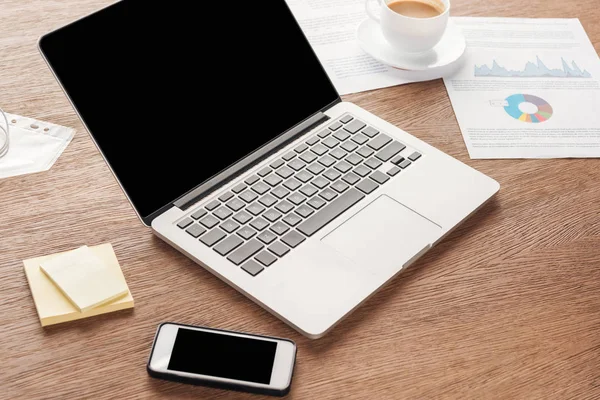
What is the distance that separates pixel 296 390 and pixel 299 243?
182 millimetres

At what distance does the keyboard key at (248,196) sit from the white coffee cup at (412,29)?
43 centimetres

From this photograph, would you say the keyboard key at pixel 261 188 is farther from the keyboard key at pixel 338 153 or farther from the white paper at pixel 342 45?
the white paper at pixel 342 45

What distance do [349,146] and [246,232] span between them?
21 cm

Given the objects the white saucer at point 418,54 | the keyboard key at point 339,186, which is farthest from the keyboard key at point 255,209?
the white saucer at point 418,54

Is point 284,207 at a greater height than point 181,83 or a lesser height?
lesser

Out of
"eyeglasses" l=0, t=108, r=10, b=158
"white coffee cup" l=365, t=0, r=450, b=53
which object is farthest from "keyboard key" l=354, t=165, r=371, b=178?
Answer: "eyeglasses" l=0, t=108, r=10, b=158

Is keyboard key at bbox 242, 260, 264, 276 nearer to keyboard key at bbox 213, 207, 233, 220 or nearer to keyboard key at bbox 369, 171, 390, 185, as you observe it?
keyboard key at bbox 213, 207, 233, 220

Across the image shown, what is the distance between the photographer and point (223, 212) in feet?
2.88

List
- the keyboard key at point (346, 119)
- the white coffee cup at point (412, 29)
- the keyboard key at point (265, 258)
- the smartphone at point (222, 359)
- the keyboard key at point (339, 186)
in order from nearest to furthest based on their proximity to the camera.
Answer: the smartphone at point (222, 359) < the keyboard key at point (265, 258) < the keyboard key at point (339, 186) < the keyboard key at point (346, 119) < the white coffee cup at point (412, 29)

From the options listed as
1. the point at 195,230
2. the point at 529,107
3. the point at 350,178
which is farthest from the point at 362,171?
the point at 529,107

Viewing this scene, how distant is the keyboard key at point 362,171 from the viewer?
949mm

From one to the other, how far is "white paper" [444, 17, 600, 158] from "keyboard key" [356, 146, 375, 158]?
15 centimetres

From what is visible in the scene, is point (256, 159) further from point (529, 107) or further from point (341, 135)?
point (529, 107)

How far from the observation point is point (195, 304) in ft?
2.65
